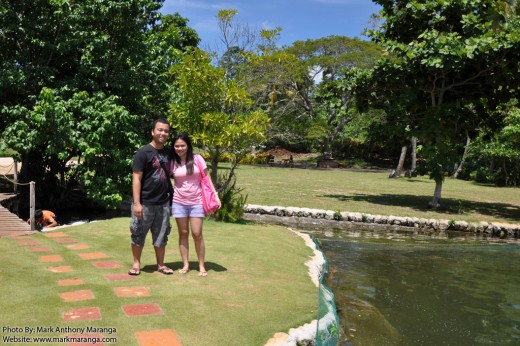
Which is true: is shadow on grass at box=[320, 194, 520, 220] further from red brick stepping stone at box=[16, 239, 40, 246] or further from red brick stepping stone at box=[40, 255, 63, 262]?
red brick stepping stone at box=[40, 255, 63, 262]

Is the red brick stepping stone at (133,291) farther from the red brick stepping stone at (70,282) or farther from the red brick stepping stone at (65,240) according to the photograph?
the red brick stepping stone at (65,240)

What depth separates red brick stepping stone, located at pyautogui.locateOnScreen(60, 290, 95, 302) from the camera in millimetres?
4519

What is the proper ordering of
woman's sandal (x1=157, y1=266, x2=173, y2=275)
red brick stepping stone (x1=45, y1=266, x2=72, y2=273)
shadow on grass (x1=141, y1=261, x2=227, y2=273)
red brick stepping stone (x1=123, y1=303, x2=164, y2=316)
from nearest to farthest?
red brick stepping stone (x1=123, y1=303, x2=164, y2=316)
red brick stepping stone (x1=45, y1=266, x2=72, y2=273)
woman's sandal (x1=157, y1=266, x2=173, y2=275)
shadow on grass (x1=141, y1=261, x2=227, y2=273)

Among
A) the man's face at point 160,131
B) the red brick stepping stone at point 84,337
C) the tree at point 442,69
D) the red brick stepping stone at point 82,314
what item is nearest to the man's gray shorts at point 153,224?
the man's face at point 160,131

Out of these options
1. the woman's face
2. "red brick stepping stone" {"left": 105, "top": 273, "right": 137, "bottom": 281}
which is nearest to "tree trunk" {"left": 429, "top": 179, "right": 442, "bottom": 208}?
the woman's face

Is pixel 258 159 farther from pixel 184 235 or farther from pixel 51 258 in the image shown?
pixel 184 235

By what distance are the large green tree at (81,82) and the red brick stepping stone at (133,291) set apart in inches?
245

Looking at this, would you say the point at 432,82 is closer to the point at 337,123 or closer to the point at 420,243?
the point at 420,243

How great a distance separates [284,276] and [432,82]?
489 inches

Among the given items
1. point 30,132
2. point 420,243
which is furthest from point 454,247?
point 30,132

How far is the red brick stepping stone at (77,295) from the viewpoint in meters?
4.52

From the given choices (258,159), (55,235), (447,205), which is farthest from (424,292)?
(258,159)

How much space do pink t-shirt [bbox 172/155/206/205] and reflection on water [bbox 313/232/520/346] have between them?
239 cm

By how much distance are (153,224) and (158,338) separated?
1924 millimetres
